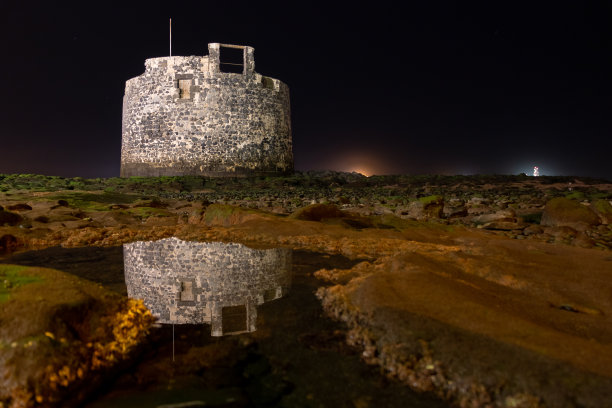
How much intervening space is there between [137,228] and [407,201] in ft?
20.5

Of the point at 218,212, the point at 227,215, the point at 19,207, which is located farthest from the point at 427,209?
the point at 19,207

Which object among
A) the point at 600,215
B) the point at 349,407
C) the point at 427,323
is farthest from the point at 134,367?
the point at 600,215

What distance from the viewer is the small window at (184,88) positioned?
49.3 feet

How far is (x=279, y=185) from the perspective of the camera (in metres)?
14.2

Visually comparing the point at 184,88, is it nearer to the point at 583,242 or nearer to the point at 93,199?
the point at 93,199

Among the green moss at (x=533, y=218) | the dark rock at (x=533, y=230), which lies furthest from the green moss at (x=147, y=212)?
the green moss at (x=533, y=218)

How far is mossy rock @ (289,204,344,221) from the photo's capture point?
709 centimetres

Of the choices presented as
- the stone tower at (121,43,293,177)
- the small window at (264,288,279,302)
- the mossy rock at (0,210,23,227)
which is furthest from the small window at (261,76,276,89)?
the small window at (264,288,279,302)

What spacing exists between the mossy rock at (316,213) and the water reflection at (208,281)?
167 cm

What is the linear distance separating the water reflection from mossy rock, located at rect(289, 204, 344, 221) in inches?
65.6

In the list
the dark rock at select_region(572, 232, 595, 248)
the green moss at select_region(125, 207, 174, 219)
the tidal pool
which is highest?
the green moss at select_region(125, 207, 174, 219)

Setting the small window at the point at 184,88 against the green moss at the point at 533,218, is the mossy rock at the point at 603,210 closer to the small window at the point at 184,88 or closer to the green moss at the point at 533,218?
the green moss at the point at 533,218

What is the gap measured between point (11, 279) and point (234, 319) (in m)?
1.53

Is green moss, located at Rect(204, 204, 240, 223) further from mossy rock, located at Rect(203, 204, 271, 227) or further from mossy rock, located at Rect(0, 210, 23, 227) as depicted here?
mossy rock, located at Rect(0, 210, 23, 227)
